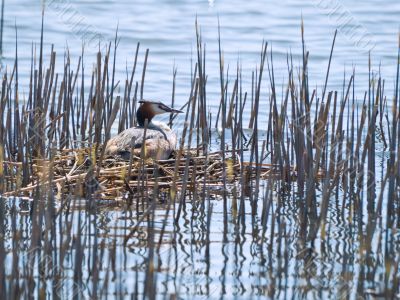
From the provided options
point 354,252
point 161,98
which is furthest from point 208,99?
point 354,252

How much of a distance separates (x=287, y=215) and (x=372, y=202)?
61 centimetres

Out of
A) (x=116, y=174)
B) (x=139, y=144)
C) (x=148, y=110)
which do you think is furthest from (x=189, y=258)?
(x=148, y=110)

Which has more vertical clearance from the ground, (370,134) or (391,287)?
(370,134)

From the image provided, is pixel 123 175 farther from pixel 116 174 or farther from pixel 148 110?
pixel 148 110

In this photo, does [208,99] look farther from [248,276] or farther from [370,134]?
[248,276]

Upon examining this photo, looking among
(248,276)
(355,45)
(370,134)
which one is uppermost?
(355,45)

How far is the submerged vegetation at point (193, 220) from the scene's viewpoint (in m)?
5.84

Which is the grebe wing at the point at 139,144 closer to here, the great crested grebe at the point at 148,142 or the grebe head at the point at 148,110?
the great crested grebe at the point at 148,142

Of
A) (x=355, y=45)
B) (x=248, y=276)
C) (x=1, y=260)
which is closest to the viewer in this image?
(x=1, y=260)

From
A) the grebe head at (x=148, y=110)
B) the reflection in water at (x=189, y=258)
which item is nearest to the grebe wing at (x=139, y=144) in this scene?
the grebe head at (x=148, y=110)

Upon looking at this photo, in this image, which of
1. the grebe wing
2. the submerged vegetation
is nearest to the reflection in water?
the submerged vegetation

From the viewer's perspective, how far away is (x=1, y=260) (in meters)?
5.46

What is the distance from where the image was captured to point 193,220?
7.48 meters

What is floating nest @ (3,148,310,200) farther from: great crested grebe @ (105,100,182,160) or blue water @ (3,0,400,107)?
blue water @ (3,0,400,107)
